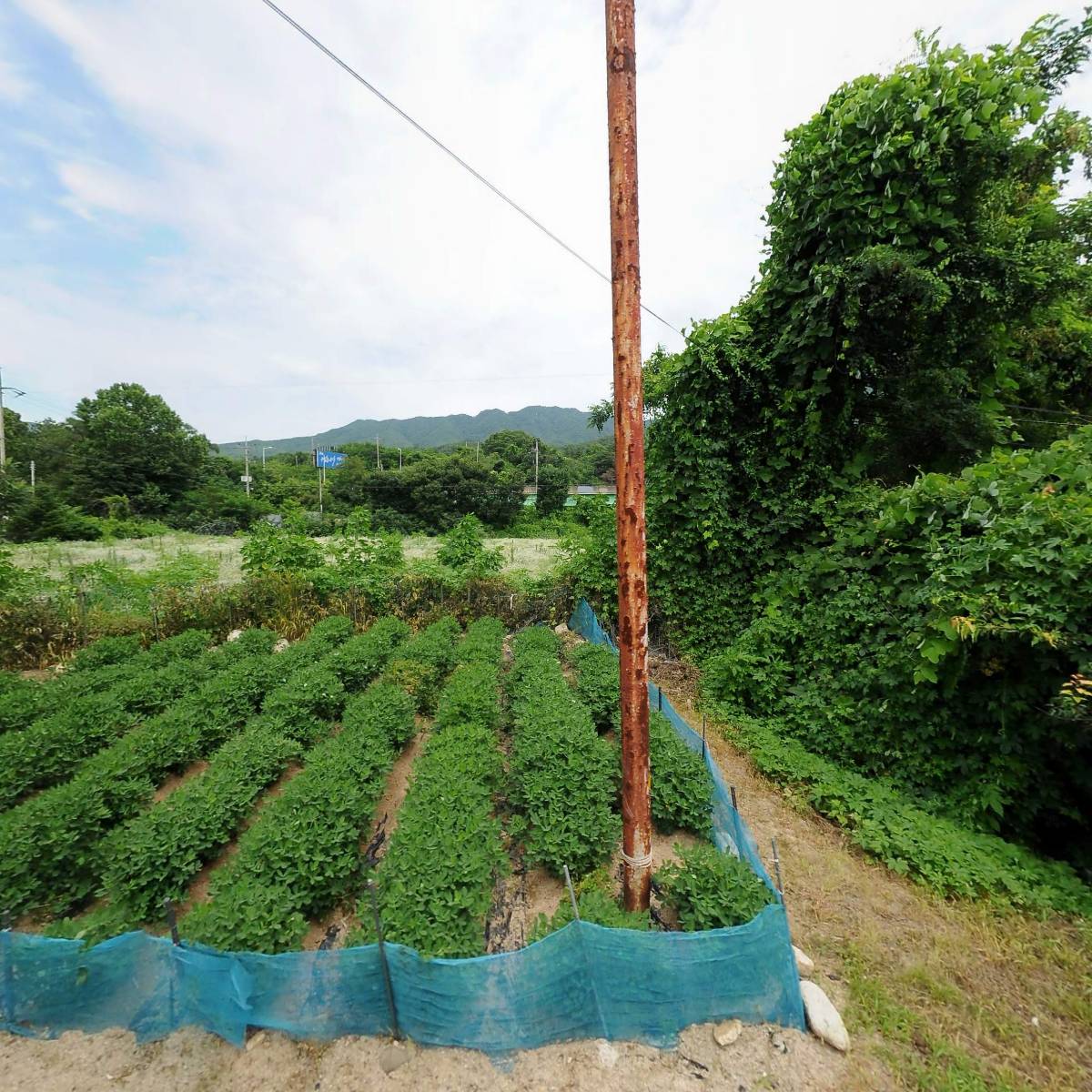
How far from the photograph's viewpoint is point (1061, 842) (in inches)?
188

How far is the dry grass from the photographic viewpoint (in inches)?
108

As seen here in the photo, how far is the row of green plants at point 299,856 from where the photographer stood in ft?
→ 10.2

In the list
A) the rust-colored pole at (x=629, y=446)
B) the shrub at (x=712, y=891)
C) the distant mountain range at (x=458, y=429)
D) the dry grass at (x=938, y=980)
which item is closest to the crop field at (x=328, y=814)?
the shrub at (x=712, y=891)

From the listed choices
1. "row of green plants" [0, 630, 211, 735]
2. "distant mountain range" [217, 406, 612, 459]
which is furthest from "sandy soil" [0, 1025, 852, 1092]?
"distant mountain range" [217, 406, 612, 459]

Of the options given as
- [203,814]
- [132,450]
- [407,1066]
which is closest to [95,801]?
[203,814]

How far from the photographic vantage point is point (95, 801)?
14.4 ft

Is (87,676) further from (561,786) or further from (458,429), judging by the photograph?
(458,429)

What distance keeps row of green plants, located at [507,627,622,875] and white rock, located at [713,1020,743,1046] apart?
1444 millimetres

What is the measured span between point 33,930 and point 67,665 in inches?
271

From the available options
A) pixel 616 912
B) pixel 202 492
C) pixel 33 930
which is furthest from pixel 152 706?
pixel 202 492

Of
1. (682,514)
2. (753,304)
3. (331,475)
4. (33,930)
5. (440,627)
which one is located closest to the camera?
(33,930)

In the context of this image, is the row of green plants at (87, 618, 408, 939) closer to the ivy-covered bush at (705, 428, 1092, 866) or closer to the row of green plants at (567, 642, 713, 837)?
the row of green plants at (567, 642, 713, 837)

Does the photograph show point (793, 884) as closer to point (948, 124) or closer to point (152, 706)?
point (152, 706)

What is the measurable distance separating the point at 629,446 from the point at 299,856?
404cm
